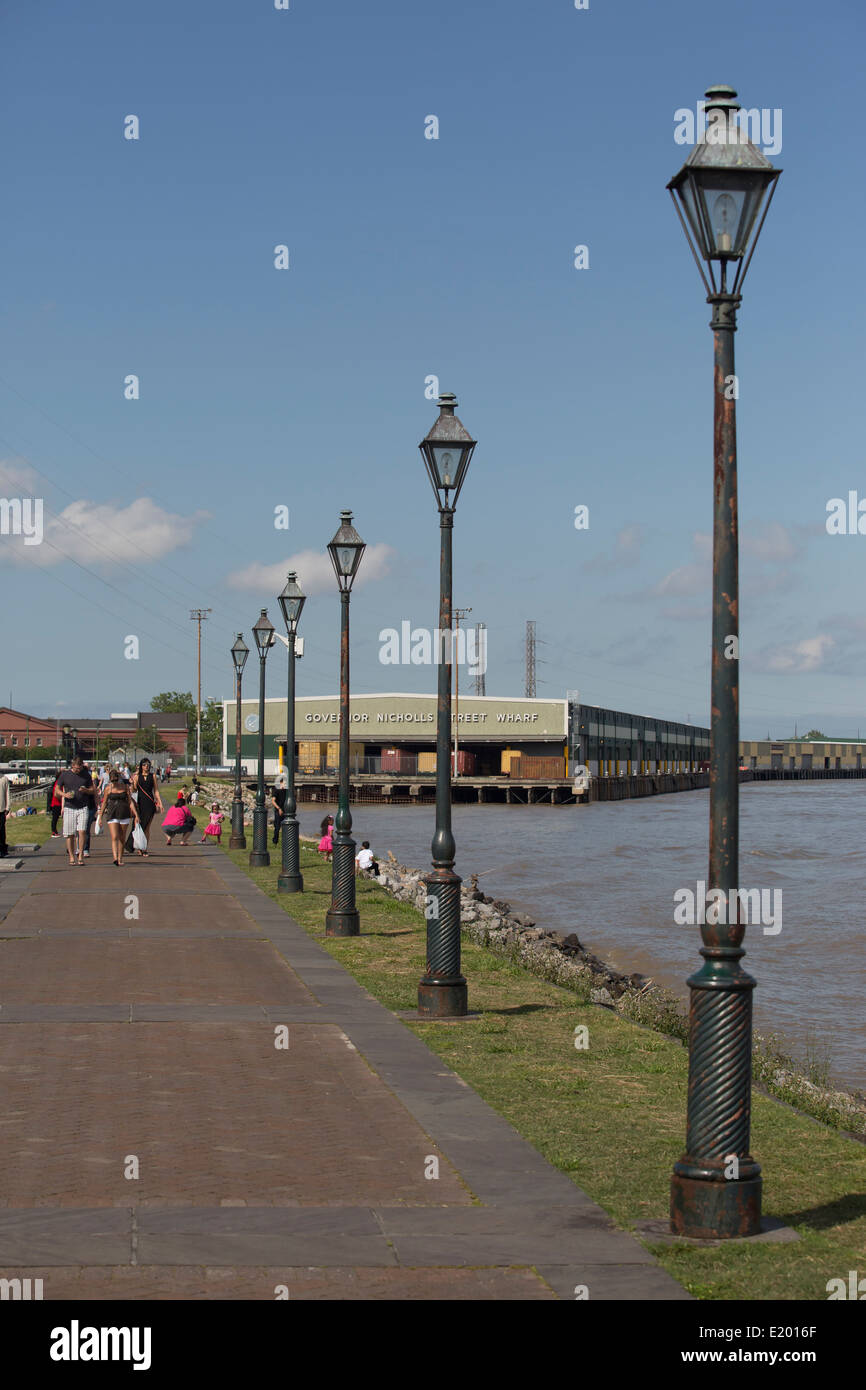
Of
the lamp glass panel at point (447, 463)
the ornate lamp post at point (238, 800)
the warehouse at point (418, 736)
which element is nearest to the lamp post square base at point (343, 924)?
the lamp glass panel at point (447, 463)

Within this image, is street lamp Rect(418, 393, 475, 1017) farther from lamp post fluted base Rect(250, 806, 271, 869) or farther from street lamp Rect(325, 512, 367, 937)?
lamp post fluted base Rect(250, 806, 271, 869)

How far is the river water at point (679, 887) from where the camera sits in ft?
61.6

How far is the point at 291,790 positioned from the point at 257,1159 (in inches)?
617

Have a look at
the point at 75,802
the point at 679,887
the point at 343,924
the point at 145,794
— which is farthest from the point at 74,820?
the point at 679,887

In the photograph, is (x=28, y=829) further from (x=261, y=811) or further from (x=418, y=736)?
(x=418, y=736)

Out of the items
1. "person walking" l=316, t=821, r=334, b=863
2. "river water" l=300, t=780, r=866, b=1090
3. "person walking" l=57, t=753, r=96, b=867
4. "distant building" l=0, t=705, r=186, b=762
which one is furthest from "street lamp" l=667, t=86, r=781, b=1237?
"distant building" l=0, t=705, r=186, b=762

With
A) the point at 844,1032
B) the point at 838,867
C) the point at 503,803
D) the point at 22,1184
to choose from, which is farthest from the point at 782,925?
the point at 503,803

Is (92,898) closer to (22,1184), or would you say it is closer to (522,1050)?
(522,1050)

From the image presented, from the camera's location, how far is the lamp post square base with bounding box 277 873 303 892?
73.7 feet

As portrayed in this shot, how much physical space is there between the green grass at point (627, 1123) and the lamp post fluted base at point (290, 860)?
690 cm

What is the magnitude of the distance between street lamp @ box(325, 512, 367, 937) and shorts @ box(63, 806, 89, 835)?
9310 mm

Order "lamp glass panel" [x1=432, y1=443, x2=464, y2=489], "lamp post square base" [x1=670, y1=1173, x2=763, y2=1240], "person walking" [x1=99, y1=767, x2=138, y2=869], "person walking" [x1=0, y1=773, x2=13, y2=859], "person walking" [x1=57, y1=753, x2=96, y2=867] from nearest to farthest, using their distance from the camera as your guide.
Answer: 1. "lamp post square base" [x1=670, y1=1173, x2=763, y2=1240]
2. "lamp glass panel" [x1=432, y1=443, x2=464, y2=489]
3. "person walking" [x1=57, y1=753, x2=96, y2=867]
4. "person walking" [x1=0, y1=773, x2=13, y2=859]
5. "person walking" [x1=99, y1=767, x2=138, y2=869]
